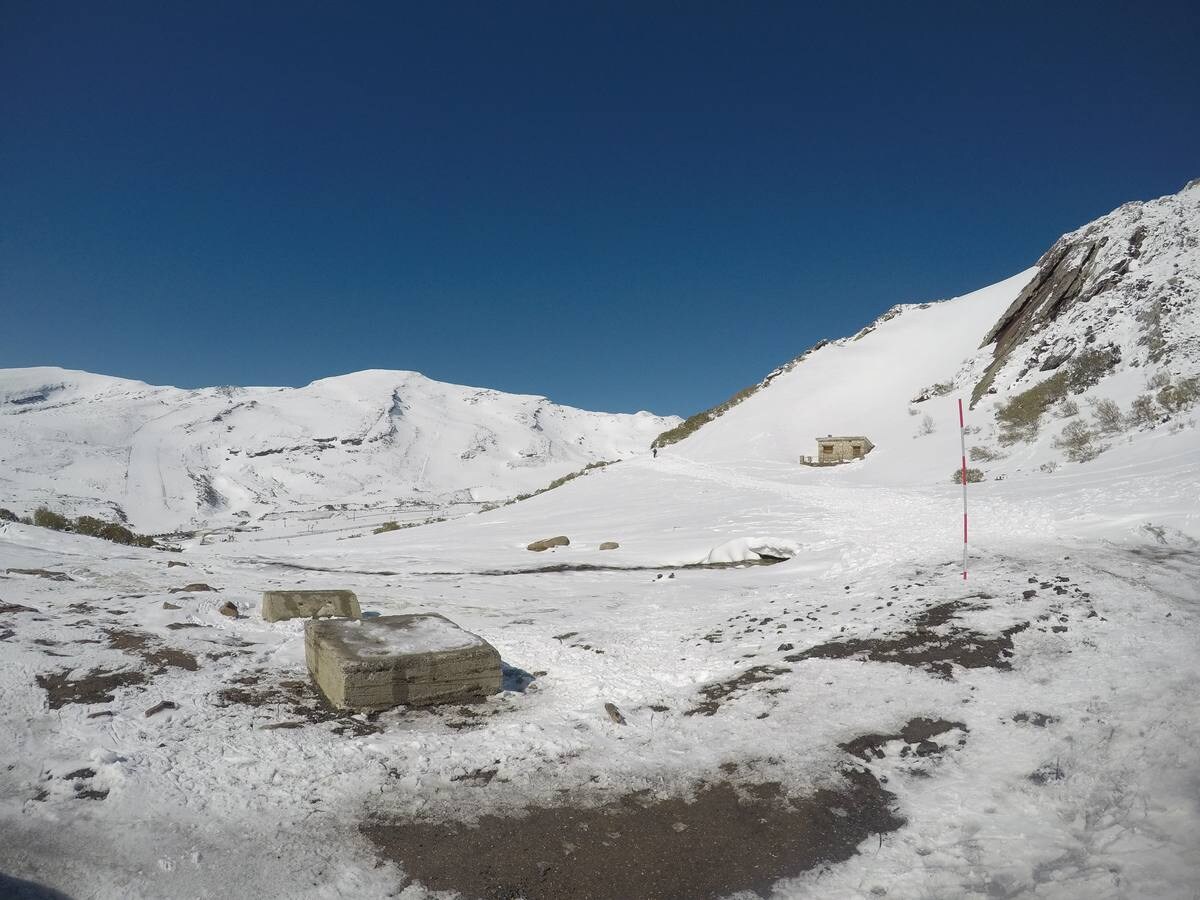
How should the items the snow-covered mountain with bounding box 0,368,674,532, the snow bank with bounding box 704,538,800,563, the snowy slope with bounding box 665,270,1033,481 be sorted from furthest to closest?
the snow-covered mountain with bounding box 0,368,674,532
the snowy slope with bounding box 665,270,1033,481
the snow bank with bounding box 704,538,800,563

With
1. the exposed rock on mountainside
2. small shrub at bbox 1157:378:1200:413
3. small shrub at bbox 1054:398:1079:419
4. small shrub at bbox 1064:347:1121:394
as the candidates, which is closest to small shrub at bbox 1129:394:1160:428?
small shrub at bbox 1157:378:1200:413

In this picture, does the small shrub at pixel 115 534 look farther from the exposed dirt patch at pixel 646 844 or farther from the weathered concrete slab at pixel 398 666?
the exposed dirt patch at pixel 646 844

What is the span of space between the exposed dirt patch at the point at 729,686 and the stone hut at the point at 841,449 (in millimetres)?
25588

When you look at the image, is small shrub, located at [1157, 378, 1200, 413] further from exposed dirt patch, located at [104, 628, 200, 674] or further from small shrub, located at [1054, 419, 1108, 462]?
exposed dirt patch, located at [104, 628, 200, 674]

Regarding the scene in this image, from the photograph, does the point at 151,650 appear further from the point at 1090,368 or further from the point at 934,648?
the point at 1090,368

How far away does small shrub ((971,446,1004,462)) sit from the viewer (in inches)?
847

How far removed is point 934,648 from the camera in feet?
19.5

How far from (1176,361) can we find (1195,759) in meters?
23.3

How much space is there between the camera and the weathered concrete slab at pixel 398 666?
16.8 ft

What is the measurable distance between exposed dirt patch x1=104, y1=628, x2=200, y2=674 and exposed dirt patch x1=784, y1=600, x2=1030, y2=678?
5.64 meters

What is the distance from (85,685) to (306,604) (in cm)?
284

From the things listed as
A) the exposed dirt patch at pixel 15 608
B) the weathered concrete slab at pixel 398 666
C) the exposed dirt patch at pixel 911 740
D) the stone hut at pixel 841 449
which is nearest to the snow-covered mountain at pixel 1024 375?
the stone hut at pixel 841 449

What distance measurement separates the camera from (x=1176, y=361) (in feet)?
68.1

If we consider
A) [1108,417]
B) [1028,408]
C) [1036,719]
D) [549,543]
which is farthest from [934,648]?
[1028,408]
